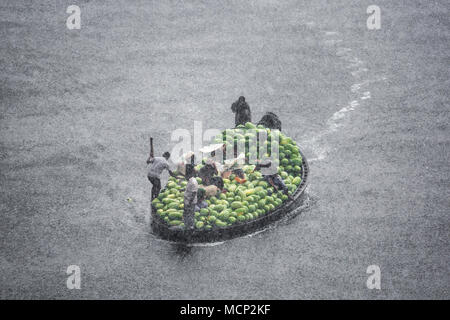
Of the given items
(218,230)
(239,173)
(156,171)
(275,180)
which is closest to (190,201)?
(218,230)

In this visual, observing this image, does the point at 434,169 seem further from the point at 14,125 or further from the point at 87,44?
the point at 87,44

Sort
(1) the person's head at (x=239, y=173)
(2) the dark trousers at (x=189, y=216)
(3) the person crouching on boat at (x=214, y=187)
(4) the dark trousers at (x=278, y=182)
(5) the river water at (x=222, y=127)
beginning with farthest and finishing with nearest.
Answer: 1. (1) the person's head at (x=239, y=173)
2. (4) the dark trousers at (x=278, y=182)
3. (3) the person crouching on boat at (x=214, y=187)
4. (2) the dark trousers at (x=189, y=216)
5. (5) the river water at (x=222, y=127)

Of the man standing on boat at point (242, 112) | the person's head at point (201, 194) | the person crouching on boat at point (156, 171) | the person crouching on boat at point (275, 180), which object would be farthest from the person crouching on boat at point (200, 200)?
the man standing on boat at point (242, 112)

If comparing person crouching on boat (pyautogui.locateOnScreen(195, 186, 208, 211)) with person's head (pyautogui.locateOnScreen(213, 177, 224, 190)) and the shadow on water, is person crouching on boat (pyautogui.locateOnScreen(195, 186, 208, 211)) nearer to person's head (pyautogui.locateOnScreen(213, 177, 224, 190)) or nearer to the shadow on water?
person's head (pyautogui.locateOnScreen(213, 177, 224, 190))

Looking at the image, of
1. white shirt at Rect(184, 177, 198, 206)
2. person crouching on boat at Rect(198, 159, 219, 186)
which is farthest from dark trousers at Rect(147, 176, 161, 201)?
white shirt at Rect(184, 177, 198, 206)

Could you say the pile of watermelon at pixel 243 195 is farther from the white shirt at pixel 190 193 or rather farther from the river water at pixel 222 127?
the river water at pixel 222 127

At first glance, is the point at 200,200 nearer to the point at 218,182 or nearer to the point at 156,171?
the point at 218,182
